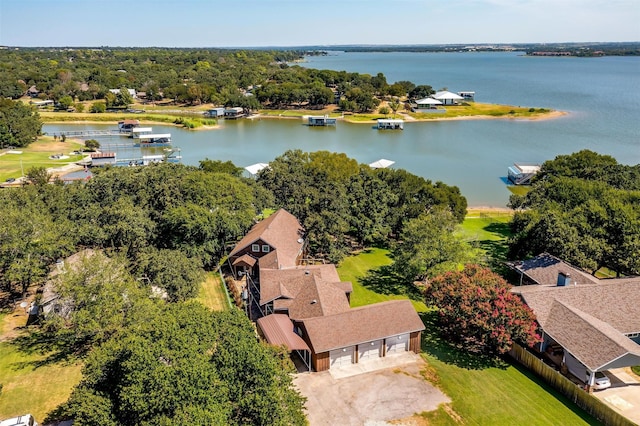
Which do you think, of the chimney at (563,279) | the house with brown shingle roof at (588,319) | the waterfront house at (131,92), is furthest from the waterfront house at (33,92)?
the chimney at (563,279)

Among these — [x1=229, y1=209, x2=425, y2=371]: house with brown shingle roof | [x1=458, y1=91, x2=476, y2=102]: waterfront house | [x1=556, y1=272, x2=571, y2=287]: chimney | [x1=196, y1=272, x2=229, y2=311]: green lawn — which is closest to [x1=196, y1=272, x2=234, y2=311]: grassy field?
[x1=196, y1=272, x2=229, y2=311]: green lawn

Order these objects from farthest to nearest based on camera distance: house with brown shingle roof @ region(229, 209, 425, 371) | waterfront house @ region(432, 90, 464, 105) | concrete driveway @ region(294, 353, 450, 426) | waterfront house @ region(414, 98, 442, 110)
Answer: waterfront house @ region(432, 90, 464, 105), waterfront house @ region(414, 98, 442, 110), house with brown shingle roof @ region(229, 209, 425, 371), concrete driveway @ region(294, 353, 450, 426)

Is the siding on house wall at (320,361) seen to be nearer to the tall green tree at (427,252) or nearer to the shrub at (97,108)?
the tall green tree at (427,252)

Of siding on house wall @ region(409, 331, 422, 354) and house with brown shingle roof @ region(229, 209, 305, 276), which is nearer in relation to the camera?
siding on house wall @ region(409, 331, 422, 354)

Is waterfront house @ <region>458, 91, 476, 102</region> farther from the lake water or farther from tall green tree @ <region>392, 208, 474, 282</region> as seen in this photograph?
tall green tree @ <region>392, 208, 474, 282</region>

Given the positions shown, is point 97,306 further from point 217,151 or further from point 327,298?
point 217,151

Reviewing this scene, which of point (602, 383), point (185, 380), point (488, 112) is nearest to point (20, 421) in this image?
point (185, 380)
